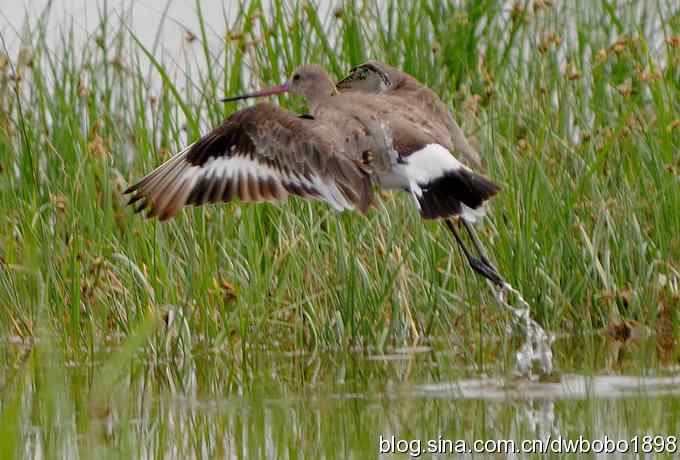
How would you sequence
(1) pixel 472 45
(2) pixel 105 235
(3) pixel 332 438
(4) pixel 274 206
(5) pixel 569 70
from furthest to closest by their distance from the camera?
(1) pixel 472 45 < (5) pixel 569 70 < (4) pixel 274 206 < (2) pixel 105 235 < (3) pixel 332 438

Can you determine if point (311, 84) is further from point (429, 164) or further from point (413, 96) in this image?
point (429, 164)

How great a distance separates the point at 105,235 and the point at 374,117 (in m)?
1.31

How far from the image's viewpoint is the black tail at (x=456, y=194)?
601 centimetres

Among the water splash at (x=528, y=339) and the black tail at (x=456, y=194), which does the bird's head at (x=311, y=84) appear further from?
the water splash at (x=528, y=339)

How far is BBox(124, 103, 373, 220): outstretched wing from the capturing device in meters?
6.22

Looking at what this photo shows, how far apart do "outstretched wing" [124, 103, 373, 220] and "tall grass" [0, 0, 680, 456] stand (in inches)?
12.4

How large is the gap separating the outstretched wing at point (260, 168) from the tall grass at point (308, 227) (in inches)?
12.4

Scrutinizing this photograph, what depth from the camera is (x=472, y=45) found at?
338 inches

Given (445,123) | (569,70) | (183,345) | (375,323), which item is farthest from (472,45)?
(183,345)

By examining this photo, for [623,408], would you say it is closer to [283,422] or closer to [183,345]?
[283,422]

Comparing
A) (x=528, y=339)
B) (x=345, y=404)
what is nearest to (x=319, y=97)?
(x=528, y=339)

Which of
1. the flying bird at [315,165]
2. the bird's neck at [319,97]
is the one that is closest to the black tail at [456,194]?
the flying bird at [315,165]

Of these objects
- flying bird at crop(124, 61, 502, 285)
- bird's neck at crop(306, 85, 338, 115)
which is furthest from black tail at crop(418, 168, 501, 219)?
bird's neck at crop(306, 85, 338, 115)

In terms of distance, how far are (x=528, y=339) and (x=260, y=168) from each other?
49.9 inches
